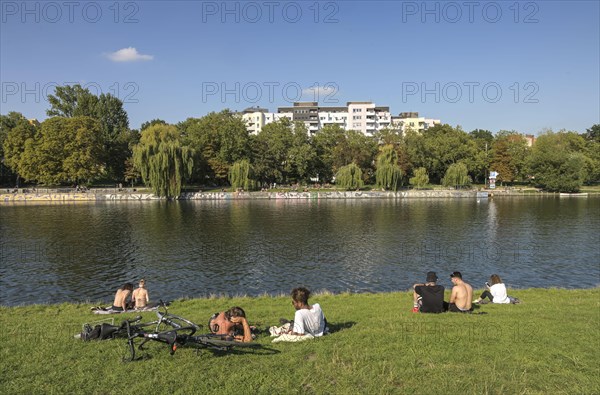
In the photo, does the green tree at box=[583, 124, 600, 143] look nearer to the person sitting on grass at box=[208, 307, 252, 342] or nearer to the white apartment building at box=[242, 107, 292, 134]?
the white apartment building at box=[242, 107, 292, 134]

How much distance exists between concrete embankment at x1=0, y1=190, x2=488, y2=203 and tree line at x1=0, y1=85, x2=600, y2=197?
3082 mm

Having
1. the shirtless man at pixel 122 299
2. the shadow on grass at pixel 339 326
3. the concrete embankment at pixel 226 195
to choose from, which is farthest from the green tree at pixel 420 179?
the shadow on grass at pixel 339 326

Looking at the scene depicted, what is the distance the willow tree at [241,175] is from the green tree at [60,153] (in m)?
26.8

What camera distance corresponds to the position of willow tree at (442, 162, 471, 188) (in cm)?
8675

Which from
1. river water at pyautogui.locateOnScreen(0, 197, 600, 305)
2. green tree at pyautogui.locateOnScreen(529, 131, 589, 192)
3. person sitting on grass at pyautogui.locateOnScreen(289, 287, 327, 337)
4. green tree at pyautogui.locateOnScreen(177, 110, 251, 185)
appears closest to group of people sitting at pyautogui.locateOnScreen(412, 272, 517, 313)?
person sitting on grass at pyautogui.locateOnScreen(289, 287, 327, 337)

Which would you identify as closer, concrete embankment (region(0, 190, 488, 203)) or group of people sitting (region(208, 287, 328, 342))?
group of people sitting (region(208, 287, 328, 342))

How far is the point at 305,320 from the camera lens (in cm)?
855

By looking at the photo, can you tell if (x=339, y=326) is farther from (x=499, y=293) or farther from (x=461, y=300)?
(x=499, y=293)

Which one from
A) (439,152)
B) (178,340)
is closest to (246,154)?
(439,152)

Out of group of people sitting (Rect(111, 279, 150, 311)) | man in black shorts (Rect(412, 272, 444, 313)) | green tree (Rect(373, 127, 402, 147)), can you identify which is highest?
green tree (Rect(373, 127, 402, 147))

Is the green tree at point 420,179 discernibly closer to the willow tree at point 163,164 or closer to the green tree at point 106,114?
the willow tree at point 163,164

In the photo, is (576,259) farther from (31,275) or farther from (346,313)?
(31,275)

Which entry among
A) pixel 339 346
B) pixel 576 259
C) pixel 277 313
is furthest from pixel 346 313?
pixel 576 259

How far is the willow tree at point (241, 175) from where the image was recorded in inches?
3132
